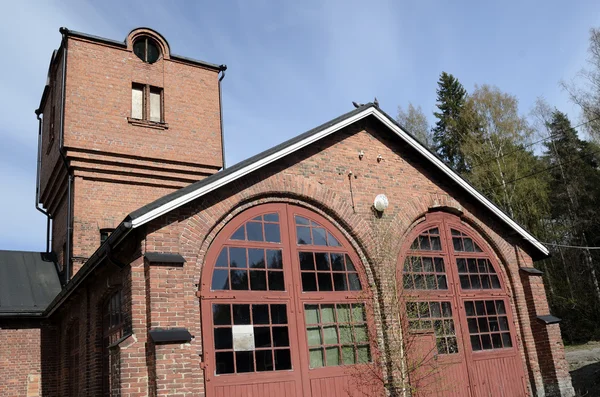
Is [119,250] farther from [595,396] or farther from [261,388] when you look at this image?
[595,396]

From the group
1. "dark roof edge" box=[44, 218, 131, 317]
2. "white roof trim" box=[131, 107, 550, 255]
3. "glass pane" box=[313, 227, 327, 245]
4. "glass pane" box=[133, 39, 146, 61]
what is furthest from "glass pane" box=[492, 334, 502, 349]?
"glass pane" box=[133, 39, 146, 61]

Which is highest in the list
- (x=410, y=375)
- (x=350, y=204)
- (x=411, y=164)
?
(x=411, y=164)

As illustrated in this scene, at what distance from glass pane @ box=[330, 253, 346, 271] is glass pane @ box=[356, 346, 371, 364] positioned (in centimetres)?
157

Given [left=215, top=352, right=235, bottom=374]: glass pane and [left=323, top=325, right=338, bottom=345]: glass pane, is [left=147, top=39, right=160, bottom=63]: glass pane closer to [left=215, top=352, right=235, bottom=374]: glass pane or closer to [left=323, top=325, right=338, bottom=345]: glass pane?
[left=323, top=325, right=338, bottom=345]: glass pane

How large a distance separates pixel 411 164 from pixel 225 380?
6.67 meters

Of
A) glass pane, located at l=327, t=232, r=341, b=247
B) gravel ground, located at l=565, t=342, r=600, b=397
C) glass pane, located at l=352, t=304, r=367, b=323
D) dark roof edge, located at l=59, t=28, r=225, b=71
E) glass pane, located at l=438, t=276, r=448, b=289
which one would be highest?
dark roof edge, located at l=59, t=28, r=225, b=71

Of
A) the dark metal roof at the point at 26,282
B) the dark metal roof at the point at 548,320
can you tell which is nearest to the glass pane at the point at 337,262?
the dark metal roof at the point at 548,320

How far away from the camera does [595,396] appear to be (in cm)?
1269

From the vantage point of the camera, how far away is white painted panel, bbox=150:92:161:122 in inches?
654

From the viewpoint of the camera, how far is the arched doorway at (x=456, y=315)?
35.8 feet

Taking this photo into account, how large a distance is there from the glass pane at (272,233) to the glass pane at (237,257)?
61 cm

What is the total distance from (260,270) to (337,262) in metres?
1.81

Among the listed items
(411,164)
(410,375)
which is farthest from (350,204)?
(410,375)

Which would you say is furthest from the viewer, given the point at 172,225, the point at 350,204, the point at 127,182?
the point at 127,182
